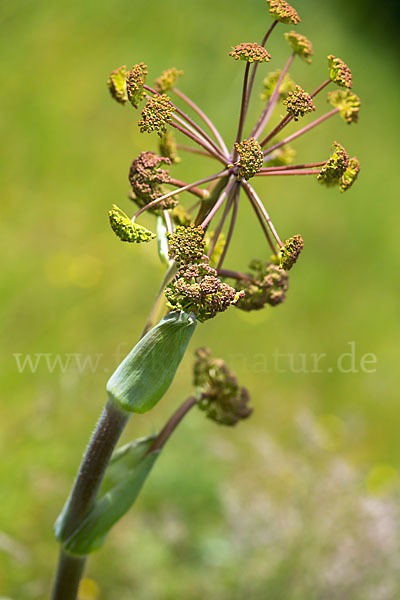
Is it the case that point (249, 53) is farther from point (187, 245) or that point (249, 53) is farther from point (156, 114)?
point (187, 245)

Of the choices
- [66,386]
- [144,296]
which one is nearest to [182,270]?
[66,386]

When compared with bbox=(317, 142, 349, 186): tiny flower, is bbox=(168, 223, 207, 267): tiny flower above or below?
below

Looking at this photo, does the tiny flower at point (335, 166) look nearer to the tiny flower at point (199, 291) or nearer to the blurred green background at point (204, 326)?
the tiny flower at point (199, 291)

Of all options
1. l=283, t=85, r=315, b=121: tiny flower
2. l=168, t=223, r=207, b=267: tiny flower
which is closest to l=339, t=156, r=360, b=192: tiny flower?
l=283, t=85, r=315, b=121: tiny flower

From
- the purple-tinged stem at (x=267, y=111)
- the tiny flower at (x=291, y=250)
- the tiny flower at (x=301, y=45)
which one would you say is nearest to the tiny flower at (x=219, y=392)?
the tiny flower at (x=291, y=250)

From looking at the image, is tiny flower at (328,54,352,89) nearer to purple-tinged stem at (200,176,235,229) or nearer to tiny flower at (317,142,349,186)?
tiny flower at (317,142,349,186)

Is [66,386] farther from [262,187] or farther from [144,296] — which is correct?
[262,187]

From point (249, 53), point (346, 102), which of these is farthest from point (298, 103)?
point (346, 102)
